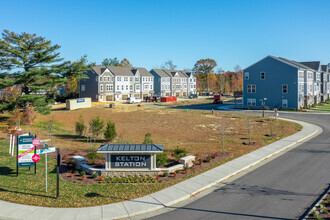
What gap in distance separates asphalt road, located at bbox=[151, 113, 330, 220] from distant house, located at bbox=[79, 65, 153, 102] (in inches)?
2442

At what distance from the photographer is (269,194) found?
1295 centimetres

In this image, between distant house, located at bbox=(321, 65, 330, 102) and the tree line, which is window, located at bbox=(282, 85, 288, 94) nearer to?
distant house, located at bbox=(321, 65, 330, 102)

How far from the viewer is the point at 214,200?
1240 cm

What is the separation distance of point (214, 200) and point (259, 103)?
48.3 meters

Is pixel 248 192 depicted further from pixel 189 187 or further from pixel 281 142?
pixel 281 142

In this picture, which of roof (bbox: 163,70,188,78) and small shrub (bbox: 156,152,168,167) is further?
roof (bbox: 163,70,188,78)

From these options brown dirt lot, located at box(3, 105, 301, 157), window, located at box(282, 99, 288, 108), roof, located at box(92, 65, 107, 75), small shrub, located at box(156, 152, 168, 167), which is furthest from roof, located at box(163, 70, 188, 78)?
small shrub, located at box(156, 152, 168, 167)

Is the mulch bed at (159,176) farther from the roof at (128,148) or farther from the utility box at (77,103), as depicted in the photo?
the utility box at (77,103)

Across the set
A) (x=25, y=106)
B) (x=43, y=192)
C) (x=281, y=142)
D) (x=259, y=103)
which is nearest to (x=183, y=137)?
(x=281, y=142)

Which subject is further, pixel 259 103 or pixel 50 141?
pixel 259 103

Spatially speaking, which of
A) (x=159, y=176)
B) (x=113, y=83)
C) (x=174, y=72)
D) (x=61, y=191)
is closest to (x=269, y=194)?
(x=159, y=176)

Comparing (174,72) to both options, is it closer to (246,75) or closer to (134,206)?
(246,75)

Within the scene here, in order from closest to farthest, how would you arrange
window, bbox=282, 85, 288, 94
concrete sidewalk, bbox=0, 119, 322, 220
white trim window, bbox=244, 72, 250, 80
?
concrete sidewalk, bbox=0, 119, 322, 220 → window, bbox=282, 85, 288, 94 → white trim window, bbox=244, 72, 250, 80

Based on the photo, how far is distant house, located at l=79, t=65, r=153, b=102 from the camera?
74.8m
